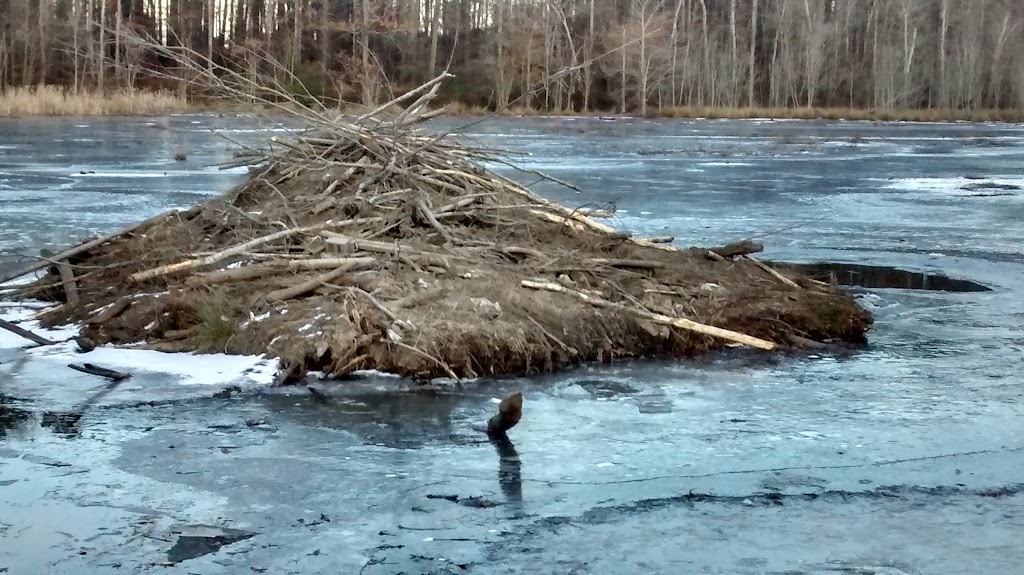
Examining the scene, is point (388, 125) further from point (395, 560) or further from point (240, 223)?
point (395, 560)

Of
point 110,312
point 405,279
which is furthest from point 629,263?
point 110,312

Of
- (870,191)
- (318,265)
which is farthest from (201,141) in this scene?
(318,265)

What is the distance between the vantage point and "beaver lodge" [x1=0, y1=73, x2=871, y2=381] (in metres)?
7.66

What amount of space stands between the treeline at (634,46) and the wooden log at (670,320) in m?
45.7

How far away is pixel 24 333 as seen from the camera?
7.72 meters

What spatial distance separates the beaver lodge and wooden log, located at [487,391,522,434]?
1340mm

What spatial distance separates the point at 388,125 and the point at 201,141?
2313 centimetres

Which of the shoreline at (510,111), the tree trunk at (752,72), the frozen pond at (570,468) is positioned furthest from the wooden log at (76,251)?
the tree trunk at (752,72)

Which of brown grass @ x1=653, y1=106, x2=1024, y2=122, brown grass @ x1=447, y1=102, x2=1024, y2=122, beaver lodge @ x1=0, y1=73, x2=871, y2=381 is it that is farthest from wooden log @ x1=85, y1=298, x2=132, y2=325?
brown grass @ x1=653, y1=106, x2=1024, y2=122

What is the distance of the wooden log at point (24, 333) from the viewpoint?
765cm

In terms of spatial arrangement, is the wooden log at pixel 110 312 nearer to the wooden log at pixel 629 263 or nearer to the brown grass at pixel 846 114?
the wooden log at pixel 629 263

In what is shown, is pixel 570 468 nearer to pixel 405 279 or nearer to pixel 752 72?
pixel 405 279

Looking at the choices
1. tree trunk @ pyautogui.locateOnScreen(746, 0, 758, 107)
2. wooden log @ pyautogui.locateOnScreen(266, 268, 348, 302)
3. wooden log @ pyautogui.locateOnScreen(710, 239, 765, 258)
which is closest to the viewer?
wooden log @ pyautogui.locateOnScreen(266, 268, 348, 302)

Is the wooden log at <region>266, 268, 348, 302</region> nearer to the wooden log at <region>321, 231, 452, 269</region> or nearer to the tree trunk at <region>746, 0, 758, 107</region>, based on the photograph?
the wooden log at <region>321, 231, 452, 269</region>
